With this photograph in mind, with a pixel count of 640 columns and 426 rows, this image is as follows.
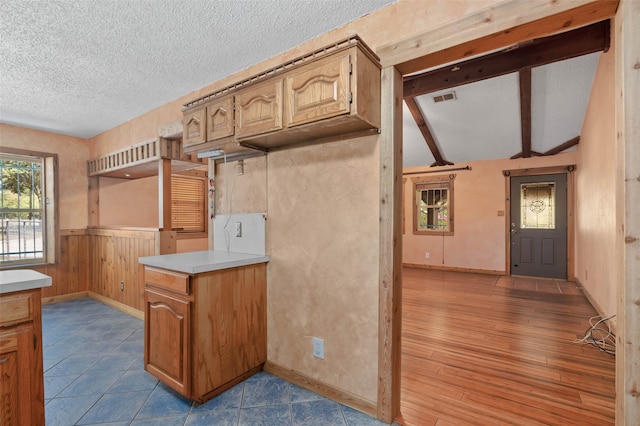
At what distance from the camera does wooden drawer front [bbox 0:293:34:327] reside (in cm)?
137

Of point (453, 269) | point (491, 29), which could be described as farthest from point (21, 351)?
point (453, 269)

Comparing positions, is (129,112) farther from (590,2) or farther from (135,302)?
(590,2)

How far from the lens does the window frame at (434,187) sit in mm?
7094

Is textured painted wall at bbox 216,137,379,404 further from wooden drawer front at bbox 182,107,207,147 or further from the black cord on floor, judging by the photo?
the black cord on floor

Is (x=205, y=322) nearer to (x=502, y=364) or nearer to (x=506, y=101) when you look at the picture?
(x=502, y=364)

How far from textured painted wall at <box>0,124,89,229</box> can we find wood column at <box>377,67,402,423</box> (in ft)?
16.4

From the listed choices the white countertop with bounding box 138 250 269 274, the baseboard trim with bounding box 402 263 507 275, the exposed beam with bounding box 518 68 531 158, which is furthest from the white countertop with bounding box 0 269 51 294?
the baseboard trim with bounding box 402 263 507 275

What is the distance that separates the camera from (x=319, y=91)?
172 centimetres

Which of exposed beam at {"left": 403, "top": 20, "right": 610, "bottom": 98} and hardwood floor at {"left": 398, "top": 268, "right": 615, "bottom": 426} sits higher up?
exposed beam at {"left": 403, "top": 20, "right": 610, "bottom": 98}

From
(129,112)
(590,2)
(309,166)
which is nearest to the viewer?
(590,2)

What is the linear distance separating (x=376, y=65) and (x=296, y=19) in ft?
2.17

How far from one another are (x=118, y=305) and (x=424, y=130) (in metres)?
5.59

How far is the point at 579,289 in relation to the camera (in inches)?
200

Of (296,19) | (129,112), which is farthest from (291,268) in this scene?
(129,112)
